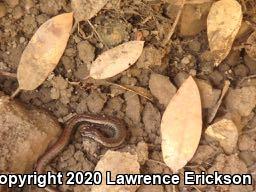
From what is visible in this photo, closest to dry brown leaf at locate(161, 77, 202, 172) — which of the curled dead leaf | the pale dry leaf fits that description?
the curled dead leaf

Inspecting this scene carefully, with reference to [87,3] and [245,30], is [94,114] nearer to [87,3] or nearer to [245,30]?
[87,3]

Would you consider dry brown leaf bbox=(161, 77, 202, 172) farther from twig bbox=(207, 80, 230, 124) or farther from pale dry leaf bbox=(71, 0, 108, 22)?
pale dry leaf bbox=(71, 0, 108, 22)

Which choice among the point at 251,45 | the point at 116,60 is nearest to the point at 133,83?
the point at 116,60

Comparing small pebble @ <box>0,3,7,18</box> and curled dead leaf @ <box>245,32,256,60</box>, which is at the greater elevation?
curled dead leaf @ <box>245,32,256,60</box>

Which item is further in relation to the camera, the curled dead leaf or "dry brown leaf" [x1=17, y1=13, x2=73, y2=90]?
the curled dead leaf

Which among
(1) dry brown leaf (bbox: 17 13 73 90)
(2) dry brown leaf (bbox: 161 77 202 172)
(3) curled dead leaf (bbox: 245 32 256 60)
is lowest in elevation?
(2) dry brown leaf (bbox: 161 77 202 172)

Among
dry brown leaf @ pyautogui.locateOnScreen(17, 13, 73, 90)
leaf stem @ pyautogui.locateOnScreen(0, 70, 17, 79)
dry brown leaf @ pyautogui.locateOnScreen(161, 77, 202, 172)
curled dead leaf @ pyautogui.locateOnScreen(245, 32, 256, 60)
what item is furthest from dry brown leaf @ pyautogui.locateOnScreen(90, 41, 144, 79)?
curled dead leaf @ pyautogui.locateOnScreen(245, 32, 256, 60)
